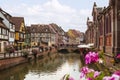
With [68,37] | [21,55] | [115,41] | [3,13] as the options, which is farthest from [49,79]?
[68,37]

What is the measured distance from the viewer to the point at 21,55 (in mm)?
43750

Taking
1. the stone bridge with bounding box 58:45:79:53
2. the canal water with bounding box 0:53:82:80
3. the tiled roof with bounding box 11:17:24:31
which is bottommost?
the canal water with bounding box 0:53:82:80

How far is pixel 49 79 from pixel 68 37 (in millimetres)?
135109

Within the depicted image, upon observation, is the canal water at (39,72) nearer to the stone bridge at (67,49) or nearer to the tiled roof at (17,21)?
the tiled roof at (17,21)

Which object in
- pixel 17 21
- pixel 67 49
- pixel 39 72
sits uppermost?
pixel 17 21

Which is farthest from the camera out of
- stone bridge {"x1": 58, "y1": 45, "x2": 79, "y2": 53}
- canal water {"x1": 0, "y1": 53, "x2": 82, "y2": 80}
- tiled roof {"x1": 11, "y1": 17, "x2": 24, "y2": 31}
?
stone bridge {"x1": 58, "y1": 45, "x2": 79, "y2": 53}

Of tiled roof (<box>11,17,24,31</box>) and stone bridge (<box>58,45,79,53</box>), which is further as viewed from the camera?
stone bridge (<box>58,45,79,53</box>)

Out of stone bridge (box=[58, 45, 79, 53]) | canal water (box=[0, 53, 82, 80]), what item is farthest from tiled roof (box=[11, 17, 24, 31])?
stone bridge (box=[58, 45, 79, 53])

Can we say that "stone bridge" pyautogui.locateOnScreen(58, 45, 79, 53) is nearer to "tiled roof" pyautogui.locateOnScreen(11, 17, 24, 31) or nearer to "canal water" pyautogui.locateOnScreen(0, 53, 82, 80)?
"tiled roof" pyautogui.locateOnScreen(11, 17, 24, 31)

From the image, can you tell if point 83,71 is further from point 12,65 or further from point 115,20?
point 12,65

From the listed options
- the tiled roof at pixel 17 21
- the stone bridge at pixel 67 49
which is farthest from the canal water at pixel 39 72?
the stone bridge at pixel 67 49

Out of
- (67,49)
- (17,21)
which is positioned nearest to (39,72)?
(17,21)

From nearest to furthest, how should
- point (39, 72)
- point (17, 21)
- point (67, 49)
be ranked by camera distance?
point (39, 72), point (17, 21), point (67, 49)

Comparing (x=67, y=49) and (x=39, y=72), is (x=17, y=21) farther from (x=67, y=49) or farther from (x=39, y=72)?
(x=67, y=49)
